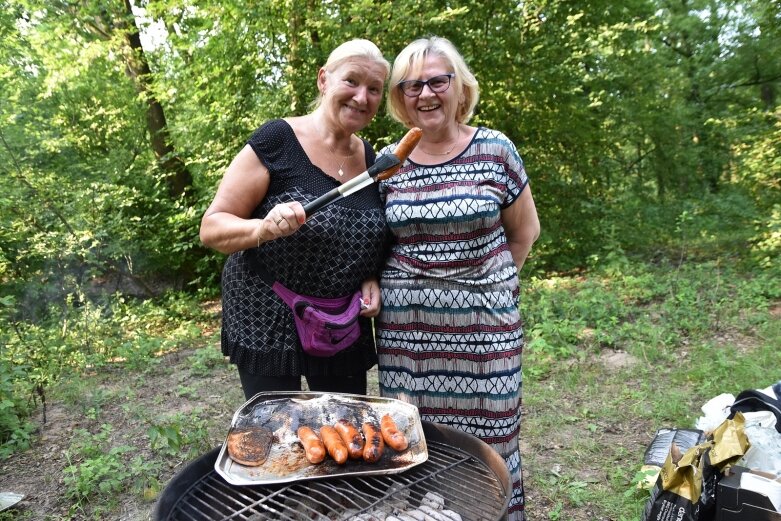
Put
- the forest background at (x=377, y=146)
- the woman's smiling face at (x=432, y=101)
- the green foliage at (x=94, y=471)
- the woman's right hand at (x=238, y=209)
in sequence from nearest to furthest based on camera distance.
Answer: the woman's right hand at (x=238, y=209) → the woman's smiling face at (x=432, y=101) → the green foliage at (x=94, y=471) → the forest background at (x=377, y=146)

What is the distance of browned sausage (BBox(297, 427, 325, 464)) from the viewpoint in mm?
1460

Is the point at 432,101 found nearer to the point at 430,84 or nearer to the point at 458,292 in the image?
the point at 430,84

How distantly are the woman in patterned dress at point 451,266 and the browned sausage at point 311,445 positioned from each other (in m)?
0.56

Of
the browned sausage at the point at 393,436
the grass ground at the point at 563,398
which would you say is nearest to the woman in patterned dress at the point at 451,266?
the browned sausage at the point at 393,436

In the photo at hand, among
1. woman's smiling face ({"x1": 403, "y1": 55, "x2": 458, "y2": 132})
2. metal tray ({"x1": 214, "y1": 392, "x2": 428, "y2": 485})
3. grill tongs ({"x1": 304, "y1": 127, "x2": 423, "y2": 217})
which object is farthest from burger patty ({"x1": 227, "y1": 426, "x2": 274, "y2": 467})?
woman's smiling face ({"x1": 403, "y1": 55, "x2": 458, "y2": 132})

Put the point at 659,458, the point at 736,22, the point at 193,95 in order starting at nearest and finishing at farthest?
the point at 659,458, the point at 193,95, the point at 736,22

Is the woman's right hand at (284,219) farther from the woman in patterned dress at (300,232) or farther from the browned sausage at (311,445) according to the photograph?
the browned sausage at (311,445)

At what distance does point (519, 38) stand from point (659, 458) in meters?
5.56

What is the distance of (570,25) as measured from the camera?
22.6 feet

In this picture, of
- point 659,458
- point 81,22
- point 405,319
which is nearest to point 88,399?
point 405,319

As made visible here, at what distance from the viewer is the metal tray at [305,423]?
4.74 feet

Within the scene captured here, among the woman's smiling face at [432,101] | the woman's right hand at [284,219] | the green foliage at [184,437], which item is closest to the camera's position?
the woman's right hand at [284,219]

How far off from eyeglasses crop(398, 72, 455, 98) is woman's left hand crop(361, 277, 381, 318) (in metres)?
0.72

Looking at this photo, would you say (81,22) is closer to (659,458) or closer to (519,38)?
(519,38)
